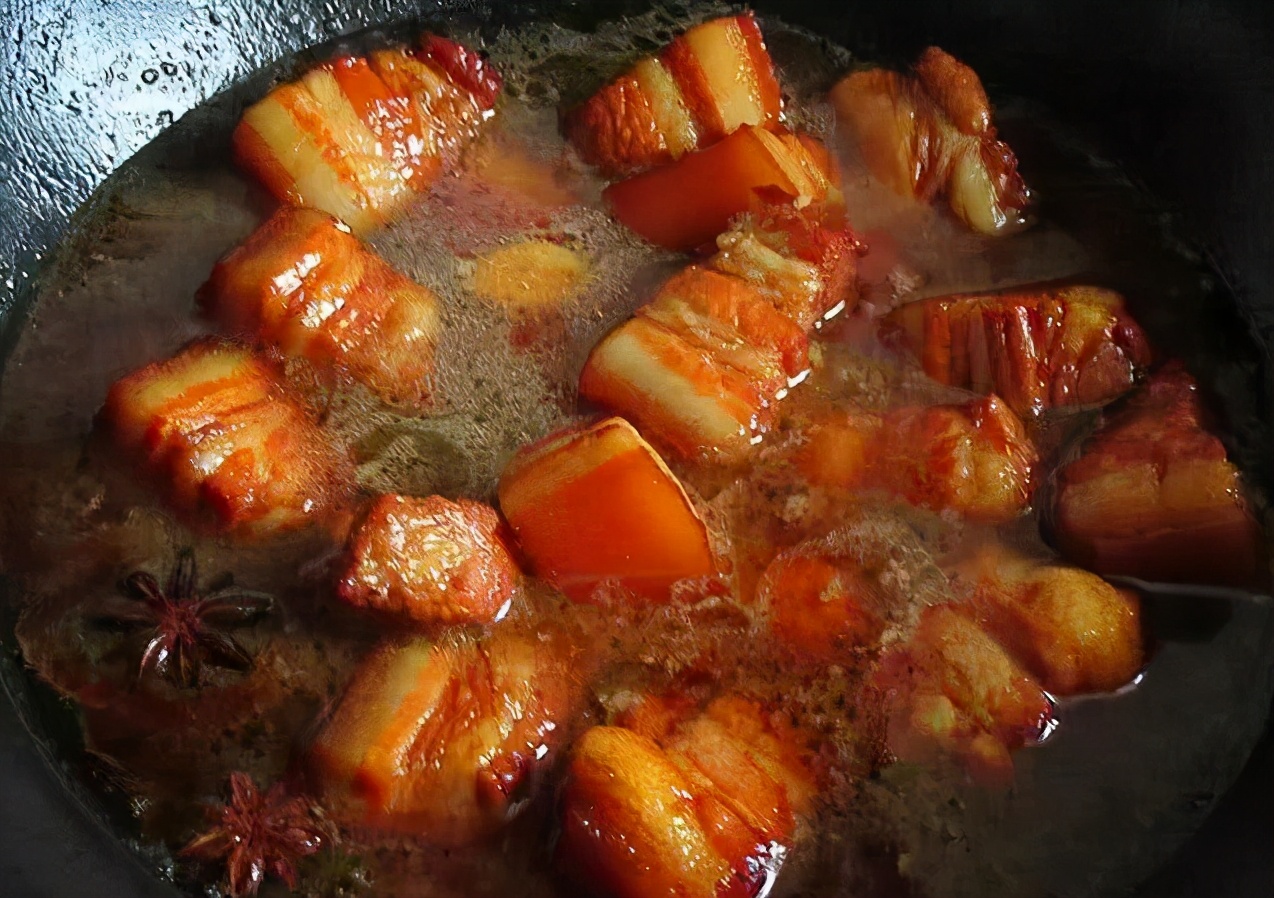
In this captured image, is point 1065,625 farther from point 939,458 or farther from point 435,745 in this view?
point 435,745

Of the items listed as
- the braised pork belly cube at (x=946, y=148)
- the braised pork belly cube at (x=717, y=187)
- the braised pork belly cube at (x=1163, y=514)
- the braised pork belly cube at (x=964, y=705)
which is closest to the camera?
the braised pork belly cube at (x=964, y=705)

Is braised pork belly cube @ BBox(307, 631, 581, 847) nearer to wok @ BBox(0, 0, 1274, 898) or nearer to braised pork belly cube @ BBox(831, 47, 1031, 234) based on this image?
wok @ BBox(0, 0, 1274, 898)

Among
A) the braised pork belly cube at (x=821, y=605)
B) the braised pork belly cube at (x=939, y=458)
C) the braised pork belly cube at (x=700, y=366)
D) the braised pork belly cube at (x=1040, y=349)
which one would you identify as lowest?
the braised pork belly cube at (x=821, y=605)

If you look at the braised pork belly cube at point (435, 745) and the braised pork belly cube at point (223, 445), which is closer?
the braised pork belly cube at point (435, 745)

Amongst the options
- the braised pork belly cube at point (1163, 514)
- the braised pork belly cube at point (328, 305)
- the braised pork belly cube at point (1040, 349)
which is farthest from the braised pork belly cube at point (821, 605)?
the braised pork belly cube at point (328, 305)

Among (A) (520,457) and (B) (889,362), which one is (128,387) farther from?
(B) (889,362)

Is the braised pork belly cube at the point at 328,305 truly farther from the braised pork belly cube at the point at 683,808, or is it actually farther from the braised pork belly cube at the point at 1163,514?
the braised pork belly cube at the point at 1163,514

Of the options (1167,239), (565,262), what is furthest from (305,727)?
(1167,239)

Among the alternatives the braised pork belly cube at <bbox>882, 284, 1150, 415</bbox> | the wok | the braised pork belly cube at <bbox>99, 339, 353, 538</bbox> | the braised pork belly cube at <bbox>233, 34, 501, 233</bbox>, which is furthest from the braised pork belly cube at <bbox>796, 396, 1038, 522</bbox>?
the braised pork belly cube at <bbox>233, 34, 501, 233</bbox>
